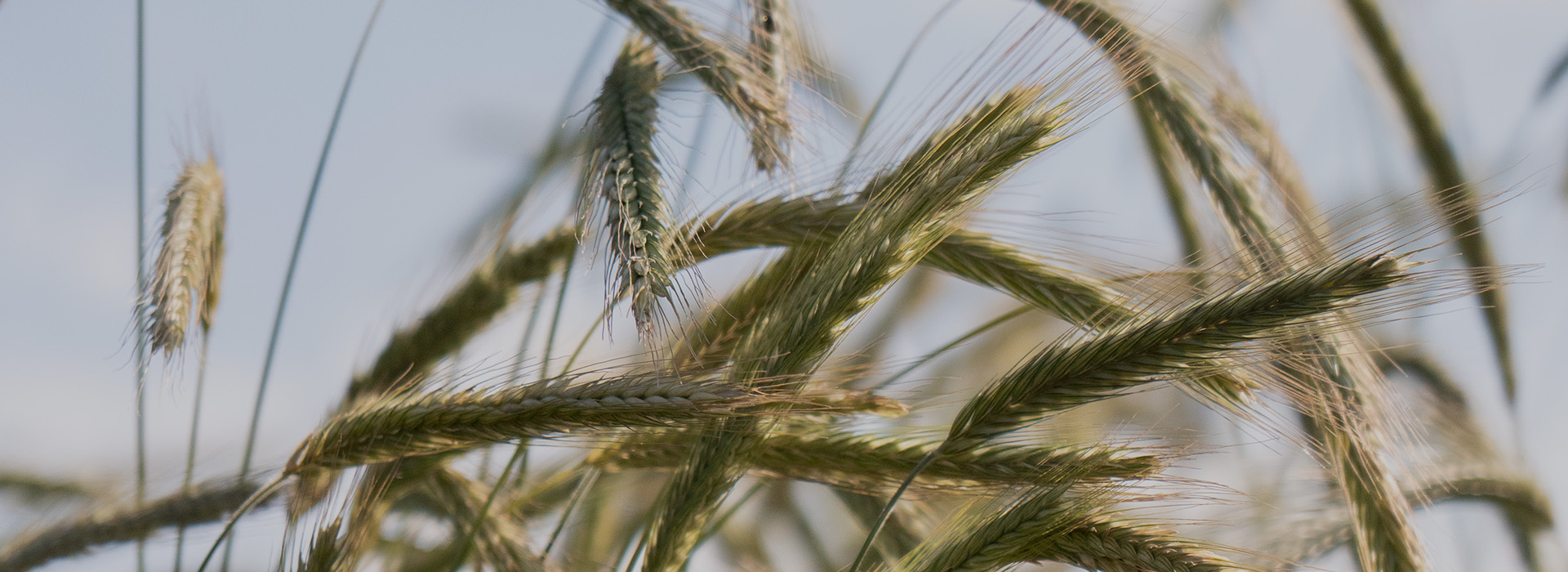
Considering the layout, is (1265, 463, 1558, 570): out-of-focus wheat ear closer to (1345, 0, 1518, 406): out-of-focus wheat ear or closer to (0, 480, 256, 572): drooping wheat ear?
(1345, 0, 1518, 406): out-of-focus wheat ear

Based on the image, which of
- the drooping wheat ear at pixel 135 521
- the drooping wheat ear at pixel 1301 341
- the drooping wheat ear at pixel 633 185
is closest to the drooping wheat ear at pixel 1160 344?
Result: the drooping wheat ear at pixel 1301 341

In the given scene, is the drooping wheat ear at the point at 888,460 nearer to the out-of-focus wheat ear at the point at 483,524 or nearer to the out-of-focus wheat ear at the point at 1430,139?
the out-of-focus wheat ear at the point at 483,524

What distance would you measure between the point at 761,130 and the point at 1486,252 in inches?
69.9

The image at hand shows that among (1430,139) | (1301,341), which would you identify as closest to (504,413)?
(1301,341)

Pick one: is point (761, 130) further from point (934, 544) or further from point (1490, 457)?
point (1490, 457)

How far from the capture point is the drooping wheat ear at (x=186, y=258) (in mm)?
1040

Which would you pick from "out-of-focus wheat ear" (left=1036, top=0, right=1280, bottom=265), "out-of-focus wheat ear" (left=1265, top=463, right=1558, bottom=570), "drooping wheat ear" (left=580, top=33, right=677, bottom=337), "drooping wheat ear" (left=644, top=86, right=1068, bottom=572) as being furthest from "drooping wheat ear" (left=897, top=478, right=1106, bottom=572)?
"out-of-focus wheat ear" (left=1265, top=463, right=1558, bottom=570)

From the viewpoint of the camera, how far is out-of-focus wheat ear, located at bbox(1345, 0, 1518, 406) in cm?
188

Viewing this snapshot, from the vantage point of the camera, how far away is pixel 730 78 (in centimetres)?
118

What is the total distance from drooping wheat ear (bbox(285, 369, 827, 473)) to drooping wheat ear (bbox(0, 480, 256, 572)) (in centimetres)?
35

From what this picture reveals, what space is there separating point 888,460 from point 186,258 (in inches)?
39.7

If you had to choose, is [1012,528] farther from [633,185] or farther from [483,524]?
[483,524]

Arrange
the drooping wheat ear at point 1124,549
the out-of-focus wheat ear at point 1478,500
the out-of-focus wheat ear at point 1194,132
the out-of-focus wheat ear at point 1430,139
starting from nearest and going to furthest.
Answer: the drooping wheat ear at point 1124,549 → the out-of-focus wheat ear at point 1194,132 → the out-of-focus wheat ear at point 1478,500 → the out-of-focus wheat ear at point 1430,139

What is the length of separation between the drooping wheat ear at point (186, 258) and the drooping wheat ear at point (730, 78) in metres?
0.72
